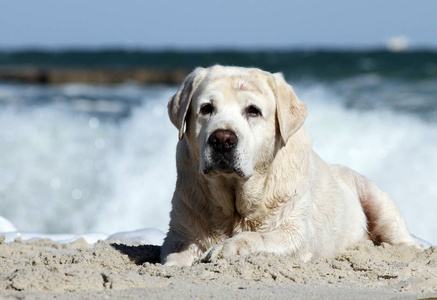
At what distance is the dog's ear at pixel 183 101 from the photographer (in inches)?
187

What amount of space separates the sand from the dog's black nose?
0.67m

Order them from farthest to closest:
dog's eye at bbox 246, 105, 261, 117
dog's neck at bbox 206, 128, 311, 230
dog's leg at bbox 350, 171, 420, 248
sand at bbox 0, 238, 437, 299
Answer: dog's leg at bbox 350, 171, 420, 248
dog's neck at bbox 206, 128, 311, 230
dog's eye at bbox 246, 105, 261, 117
sand at bbox 0, 238, 437, 299

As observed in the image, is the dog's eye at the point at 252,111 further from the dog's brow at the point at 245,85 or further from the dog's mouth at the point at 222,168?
the dog's mouth at the point at 222,168

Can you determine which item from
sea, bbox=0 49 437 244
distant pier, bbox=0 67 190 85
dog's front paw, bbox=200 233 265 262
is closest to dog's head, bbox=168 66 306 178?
dog's front paw, bbox=200 233 265 262

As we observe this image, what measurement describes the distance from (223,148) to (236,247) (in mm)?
601

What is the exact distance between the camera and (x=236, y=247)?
430 cm

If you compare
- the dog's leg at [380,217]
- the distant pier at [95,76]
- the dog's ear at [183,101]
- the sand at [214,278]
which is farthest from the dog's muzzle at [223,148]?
the distant pier at [95,76]

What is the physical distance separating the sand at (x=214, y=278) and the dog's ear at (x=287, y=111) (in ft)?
2.88

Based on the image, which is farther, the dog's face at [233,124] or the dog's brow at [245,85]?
the dog's brow at [245,85]

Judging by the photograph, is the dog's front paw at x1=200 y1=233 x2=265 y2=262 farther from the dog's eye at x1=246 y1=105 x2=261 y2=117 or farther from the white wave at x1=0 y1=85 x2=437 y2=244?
the white wave at x1=0 y1=85 x2=437 y2=244

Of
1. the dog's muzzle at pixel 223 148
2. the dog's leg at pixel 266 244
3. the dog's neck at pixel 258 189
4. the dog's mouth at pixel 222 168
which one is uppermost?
the dog's muzzle at pixel 223 148

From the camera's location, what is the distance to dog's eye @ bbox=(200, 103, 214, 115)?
4605 millimetres

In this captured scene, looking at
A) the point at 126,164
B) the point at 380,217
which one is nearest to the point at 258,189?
the point at 380,217

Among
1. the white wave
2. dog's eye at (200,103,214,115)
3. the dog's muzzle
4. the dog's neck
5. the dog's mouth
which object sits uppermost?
dog's eye at (200,103,214,115)
